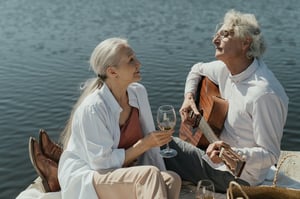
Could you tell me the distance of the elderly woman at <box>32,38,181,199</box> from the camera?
11.3ft

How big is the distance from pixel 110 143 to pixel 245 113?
1.22m

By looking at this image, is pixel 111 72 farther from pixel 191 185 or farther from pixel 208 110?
pixel 191 185

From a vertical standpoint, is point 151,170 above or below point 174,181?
→ above

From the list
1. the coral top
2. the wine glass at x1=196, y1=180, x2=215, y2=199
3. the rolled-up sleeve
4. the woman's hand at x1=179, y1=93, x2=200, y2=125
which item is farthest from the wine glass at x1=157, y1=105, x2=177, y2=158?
the woman's hand at x1=179, y1=93, x2=200, y2=125

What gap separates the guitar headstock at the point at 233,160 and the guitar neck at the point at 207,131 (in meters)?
0.51

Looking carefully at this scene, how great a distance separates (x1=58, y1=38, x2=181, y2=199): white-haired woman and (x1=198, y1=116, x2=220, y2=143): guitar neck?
0.71 m

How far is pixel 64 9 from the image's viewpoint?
59.9 ft

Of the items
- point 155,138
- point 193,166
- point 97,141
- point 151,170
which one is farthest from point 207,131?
point 97,141

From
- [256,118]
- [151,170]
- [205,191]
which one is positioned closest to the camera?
[205,191]

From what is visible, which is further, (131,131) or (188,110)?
(188,110)

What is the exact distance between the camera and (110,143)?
356 centimetres

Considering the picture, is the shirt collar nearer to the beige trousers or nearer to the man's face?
the man's face

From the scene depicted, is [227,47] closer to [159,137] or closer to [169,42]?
[159,137]

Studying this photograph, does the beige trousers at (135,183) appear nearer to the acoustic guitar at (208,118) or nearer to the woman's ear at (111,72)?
the acoustic guitar at (208,118)
